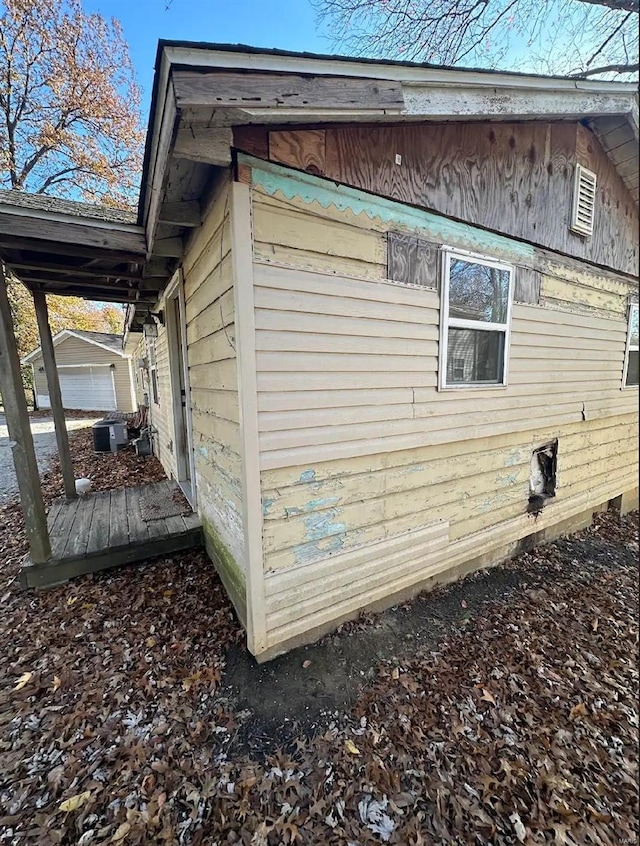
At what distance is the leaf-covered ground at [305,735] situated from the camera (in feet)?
5.59

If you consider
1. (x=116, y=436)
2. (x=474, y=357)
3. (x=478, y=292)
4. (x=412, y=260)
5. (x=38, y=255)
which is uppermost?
(x=38, y=255)

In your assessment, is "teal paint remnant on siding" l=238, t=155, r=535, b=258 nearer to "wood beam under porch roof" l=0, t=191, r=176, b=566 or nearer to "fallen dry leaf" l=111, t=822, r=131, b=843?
"wood beam under porch roof" l=0, t=191, r=176, b=566

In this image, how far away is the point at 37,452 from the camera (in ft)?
29.0

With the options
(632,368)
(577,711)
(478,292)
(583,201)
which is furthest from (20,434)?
(632,368)

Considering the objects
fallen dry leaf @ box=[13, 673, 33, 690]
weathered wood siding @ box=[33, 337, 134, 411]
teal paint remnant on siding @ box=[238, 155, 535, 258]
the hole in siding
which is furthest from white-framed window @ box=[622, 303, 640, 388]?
weathered wood siding @ box=[33, 337, 134, 411]

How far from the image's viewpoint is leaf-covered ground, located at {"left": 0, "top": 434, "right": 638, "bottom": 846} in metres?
1.70

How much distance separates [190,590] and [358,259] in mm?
3222

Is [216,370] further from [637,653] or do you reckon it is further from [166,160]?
[637,653]

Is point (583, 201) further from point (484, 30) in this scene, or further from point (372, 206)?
point (484, 30)

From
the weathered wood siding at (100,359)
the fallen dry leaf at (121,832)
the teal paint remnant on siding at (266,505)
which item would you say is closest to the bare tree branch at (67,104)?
the weathered wood siding at (100,359)

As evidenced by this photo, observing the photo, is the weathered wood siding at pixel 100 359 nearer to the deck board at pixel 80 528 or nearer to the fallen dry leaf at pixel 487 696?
the deck board at pixel 80 528

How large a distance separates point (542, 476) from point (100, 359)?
1960 cm

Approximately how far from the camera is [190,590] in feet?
10.9

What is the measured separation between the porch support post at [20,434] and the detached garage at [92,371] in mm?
15787
